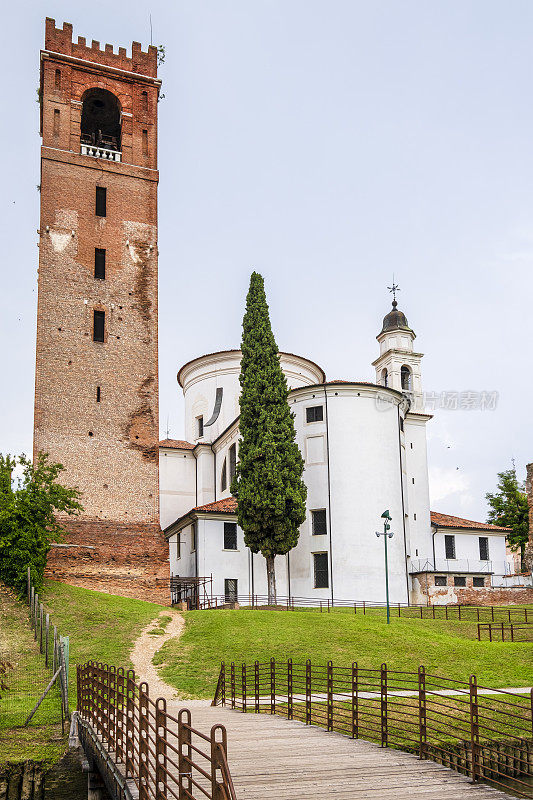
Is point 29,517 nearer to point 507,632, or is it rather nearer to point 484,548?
point 507,632

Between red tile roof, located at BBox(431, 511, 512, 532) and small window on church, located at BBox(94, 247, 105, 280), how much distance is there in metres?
23.6

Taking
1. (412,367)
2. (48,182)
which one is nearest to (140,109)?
(48,182)

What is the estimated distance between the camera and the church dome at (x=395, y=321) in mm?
55312

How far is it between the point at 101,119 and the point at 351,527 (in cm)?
2591

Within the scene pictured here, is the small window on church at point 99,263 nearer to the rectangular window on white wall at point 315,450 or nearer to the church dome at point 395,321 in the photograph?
the rectangular window on white wall at point 315,450

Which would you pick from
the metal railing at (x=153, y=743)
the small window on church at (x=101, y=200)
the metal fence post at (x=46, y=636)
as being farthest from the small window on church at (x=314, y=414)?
the metal railing at (x=153, y=743)

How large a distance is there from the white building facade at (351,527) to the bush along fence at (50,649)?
41.9ft

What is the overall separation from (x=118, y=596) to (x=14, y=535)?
17.7ft

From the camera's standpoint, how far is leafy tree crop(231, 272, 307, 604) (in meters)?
38.5

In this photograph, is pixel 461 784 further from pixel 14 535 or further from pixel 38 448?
pixel 38 448

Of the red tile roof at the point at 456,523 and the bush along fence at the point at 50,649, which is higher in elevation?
the red tile roof at the point at 456,523

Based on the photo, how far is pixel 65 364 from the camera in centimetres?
3941

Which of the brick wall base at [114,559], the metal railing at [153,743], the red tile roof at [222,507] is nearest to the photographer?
the metal railing at [153,743]

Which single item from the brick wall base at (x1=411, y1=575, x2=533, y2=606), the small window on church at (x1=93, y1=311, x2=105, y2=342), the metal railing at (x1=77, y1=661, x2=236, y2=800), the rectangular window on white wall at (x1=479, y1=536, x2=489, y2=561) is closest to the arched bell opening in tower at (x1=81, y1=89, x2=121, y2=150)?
the small window on church at (x1=93, y1=311, x2=105, y2=342)
